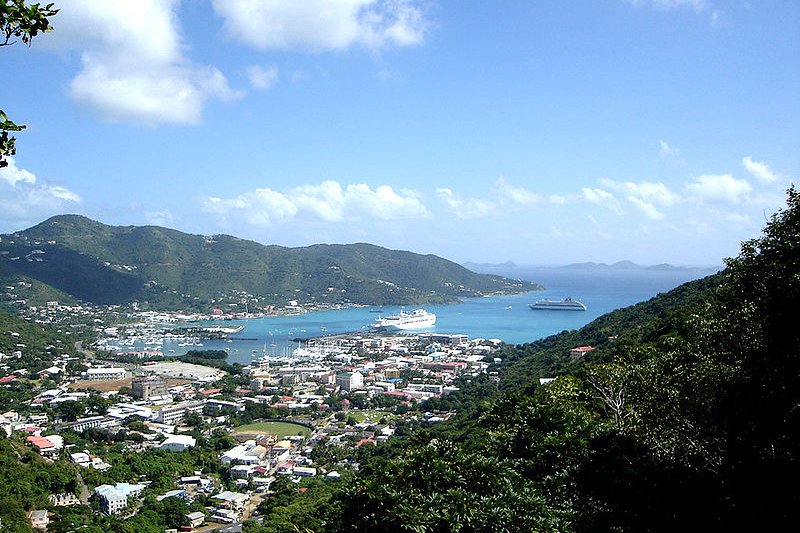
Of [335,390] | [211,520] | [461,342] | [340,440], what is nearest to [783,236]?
[211,520]

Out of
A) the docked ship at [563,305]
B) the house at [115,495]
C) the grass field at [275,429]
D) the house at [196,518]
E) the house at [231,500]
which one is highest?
the docked ship at [563,305]

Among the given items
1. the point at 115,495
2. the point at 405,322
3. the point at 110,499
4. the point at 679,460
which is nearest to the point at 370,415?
the point at 115,495

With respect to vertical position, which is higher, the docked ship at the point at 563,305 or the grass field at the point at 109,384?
the docked ship at the point at 563,305

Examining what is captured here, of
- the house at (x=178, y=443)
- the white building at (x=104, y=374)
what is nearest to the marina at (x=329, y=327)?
the white building at (x=104, y=374)

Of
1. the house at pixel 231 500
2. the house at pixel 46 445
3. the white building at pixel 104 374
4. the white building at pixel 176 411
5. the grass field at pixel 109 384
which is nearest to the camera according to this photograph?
the house at pixel 231 500

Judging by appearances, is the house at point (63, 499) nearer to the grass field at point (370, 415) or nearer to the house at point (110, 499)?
the house at point (110, 499)

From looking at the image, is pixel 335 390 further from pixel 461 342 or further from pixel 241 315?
pixel 241 315

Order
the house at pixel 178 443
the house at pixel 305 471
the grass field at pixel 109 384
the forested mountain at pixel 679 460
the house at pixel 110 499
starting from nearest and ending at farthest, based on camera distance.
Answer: the forested mountain at pixel 679 460
the house at pixel 110 499
the house at pixel 305 471
the house at pixel 178 443
the grass field at pixel 109 384
